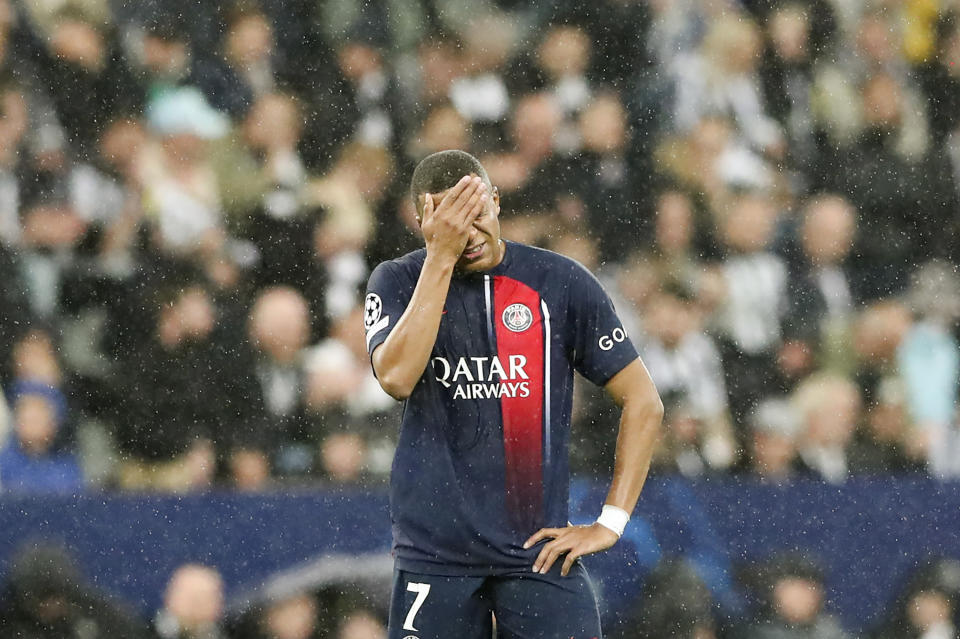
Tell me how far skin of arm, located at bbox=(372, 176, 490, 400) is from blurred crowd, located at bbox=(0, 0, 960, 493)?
2.20 metres

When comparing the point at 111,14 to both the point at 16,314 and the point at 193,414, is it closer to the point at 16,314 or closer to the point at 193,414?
the point at 16,314

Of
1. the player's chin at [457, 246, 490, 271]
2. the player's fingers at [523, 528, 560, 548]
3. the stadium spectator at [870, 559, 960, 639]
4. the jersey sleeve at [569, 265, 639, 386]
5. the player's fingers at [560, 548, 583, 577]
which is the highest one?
the player's chin at [457, 246, 490, 271]

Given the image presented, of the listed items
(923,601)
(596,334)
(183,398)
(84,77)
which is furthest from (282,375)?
(923,601)

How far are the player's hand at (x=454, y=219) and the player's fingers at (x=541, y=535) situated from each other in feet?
2.00

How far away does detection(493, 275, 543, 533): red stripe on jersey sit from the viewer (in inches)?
104

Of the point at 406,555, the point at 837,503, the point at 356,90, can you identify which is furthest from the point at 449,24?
the point at 406,555

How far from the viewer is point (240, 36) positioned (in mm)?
5004

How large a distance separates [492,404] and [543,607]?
Answer: 0.44 meters

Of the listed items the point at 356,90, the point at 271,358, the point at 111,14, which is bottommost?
the point at 271,358

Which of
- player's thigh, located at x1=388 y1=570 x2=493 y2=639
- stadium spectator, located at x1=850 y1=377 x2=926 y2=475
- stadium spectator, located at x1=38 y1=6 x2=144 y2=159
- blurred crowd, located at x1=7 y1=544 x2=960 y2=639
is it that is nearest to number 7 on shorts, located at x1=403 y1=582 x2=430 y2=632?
player's thigh, located at x1=388 y1=570 x2=493 y2=639

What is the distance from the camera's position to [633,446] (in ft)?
8.90

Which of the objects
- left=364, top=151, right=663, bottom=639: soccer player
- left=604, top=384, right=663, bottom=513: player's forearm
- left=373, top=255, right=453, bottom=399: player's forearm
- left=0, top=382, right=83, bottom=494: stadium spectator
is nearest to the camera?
left=373, top=255, right=453, bottom=399: player's forearm

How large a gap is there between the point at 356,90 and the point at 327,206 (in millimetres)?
501

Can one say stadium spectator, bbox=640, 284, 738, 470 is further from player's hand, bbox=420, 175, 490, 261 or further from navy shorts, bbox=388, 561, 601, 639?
player's hand, bbox=420, 175, 490, 261
